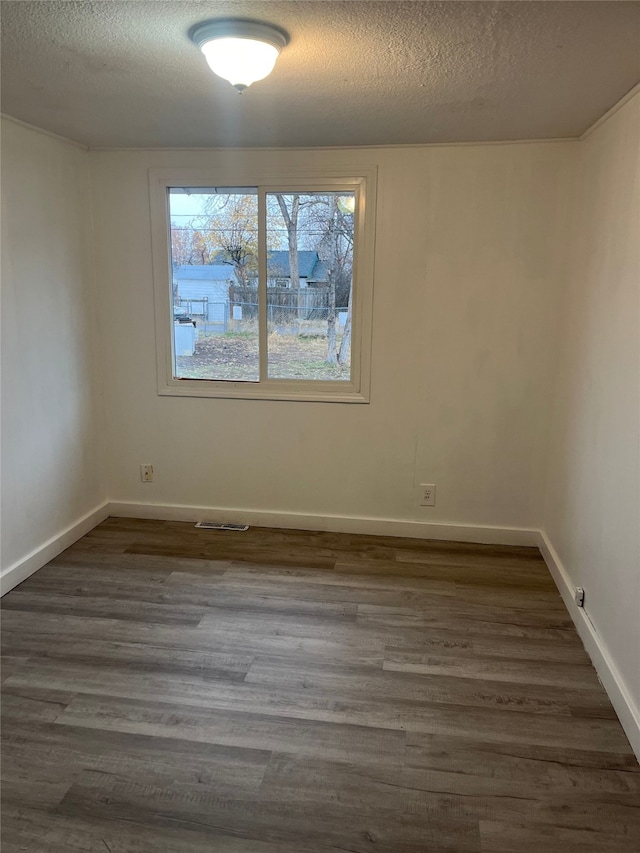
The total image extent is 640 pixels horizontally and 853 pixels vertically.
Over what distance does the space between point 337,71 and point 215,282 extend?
1673mm

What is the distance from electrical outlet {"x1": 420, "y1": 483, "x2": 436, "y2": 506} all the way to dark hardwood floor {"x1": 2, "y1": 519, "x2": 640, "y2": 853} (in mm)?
433

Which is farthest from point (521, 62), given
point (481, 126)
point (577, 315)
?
point (577, 315)

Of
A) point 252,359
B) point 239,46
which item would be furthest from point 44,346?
point 239,46

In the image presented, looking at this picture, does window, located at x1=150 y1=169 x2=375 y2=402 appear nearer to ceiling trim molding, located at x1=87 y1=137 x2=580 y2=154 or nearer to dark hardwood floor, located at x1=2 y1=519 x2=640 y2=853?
ceiling trim molding, located at x1=87 y1=137 x2=580 y2=154

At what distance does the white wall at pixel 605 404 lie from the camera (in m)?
2.18

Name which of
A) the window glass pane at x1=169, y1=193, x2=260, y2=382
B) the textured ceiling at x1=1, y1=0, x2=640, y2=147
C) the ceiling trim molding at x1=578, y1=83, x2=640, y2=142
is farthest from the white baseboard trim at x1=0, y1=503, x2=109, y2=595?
the ceiling trim molding at x1=578, y1=83, x2=640, y2=142

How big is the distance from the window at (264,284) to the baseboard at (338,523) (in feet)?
2.55

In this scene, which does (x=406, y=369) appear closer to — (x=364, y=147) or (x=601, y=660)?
(x=364, y=147)

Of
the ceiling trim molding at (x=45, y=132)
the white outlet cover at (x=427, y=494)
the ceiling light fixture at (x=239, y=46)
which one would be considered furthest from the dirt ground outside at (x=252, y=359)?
the ceiling light fixture at (x=239, y=46)

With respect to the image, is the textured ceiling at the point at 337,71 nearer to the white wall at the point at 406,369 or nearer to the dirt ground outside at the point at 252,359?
the white wall at the point at 406,369

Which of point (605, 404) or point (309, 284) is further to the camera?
point (309, 284)

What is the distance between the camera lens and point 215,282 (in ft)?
11.8

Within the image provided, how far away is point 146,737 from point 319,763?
0.61 meters

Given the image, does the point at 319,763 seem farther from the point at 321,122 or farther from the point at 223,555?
the point at 321,122
